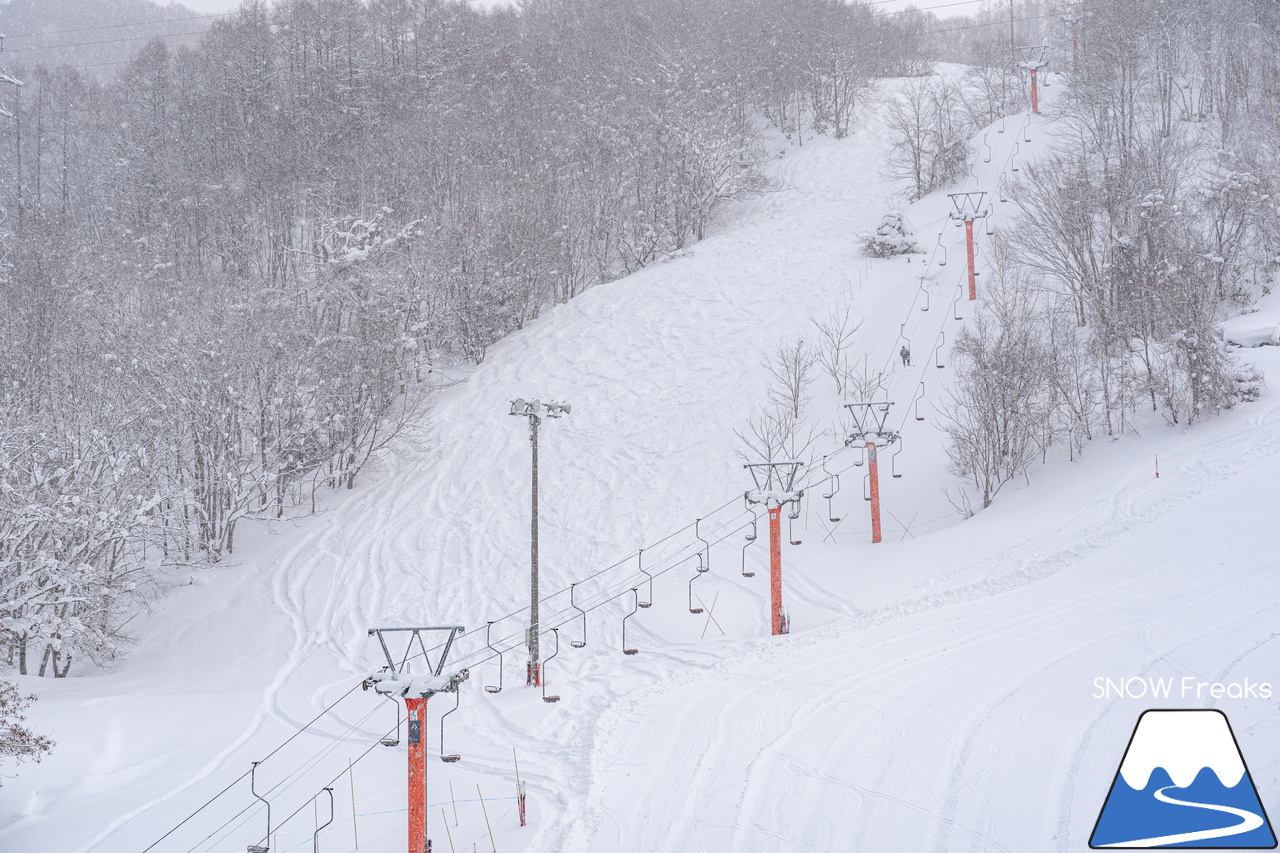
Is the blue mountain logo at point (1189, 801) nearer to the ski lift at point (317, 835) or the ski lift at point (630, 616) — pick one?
the ski lift at point (317, 835)

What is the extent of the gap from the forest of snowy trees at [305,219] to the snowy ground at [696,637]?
265 cm

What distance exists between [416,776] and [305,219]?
42799 mm

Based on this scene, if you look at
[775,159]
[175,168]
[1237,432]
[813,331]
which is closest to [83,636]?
[813,331]

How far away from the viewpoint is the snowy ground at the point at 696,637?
13.7m

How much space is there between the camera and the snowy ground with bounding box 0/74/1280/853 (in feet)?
45.0

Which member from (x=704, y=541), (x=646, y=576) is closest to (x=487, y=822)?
(x=646, y=576)

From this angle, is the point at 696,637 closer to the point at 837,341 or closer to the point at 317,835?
the point at 317,835

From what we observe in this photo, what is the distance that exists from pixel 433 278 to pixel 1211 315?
96.2 ft

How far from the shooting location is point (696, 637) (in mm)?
22047

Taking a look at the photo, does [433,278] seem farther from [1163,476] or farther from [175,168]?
[1163,476]

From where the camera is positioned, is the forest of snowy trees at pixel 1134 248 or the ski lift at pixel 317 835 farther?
the forest of snowy trees at pixel 1134 248

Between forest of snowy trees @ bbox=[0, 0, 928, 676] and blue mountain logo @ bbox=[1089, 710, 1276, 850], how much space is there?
2151 cm

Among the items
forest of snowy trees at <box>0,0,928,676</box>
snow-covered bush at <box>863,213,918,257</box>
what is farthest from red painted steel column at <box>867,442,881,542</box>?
snow-covered bush at <box>863,213,918,257</box>

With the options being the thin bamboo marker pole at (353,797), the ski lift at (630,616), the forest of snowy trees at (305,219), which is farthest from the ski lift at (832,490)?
the thin bamboo marker pole at (353,797)
